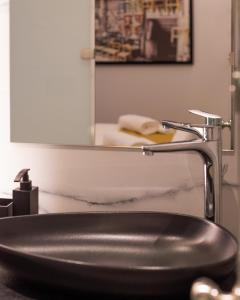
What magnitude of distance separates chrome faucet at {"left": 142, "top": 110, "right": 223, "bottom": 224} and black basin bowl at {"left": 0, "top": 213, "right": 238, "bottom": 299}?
0.07 meters

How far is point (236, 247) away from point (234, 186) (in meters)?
0.32

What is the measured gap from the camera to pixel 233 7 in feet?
4.25

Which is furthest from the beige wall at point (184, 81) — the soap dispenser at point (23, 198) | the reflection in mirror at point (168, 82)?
the soap dispenser at point (23, 198)

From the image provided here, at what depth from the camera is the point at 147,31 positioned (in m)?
1.34

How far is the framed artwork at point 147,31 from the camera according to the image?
132 cm

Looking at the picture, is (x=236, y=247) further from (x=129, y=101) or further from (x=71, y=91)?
(x=71, y=91)

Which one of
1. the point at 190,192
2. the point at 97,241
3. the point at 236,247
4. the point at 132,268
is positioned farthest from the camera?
the point at 190,192

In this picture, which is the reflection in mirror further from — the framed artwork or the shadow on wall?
the shadow on wall

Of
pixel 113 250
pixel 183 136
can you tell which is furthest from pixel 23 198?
pixel 183 136

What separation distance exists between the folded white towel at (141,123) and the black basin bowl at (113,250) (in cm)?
23

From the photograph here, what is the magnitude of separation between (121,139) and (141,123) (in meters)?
0.07

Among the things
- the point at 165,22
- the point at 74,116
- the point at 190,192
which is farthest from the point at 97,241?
the point at 165,22

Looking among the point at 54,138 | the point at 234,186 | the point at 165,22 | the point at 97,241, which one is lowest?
the point at 97,241

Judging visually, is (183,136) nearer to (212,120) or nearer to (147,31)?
(212,120)
